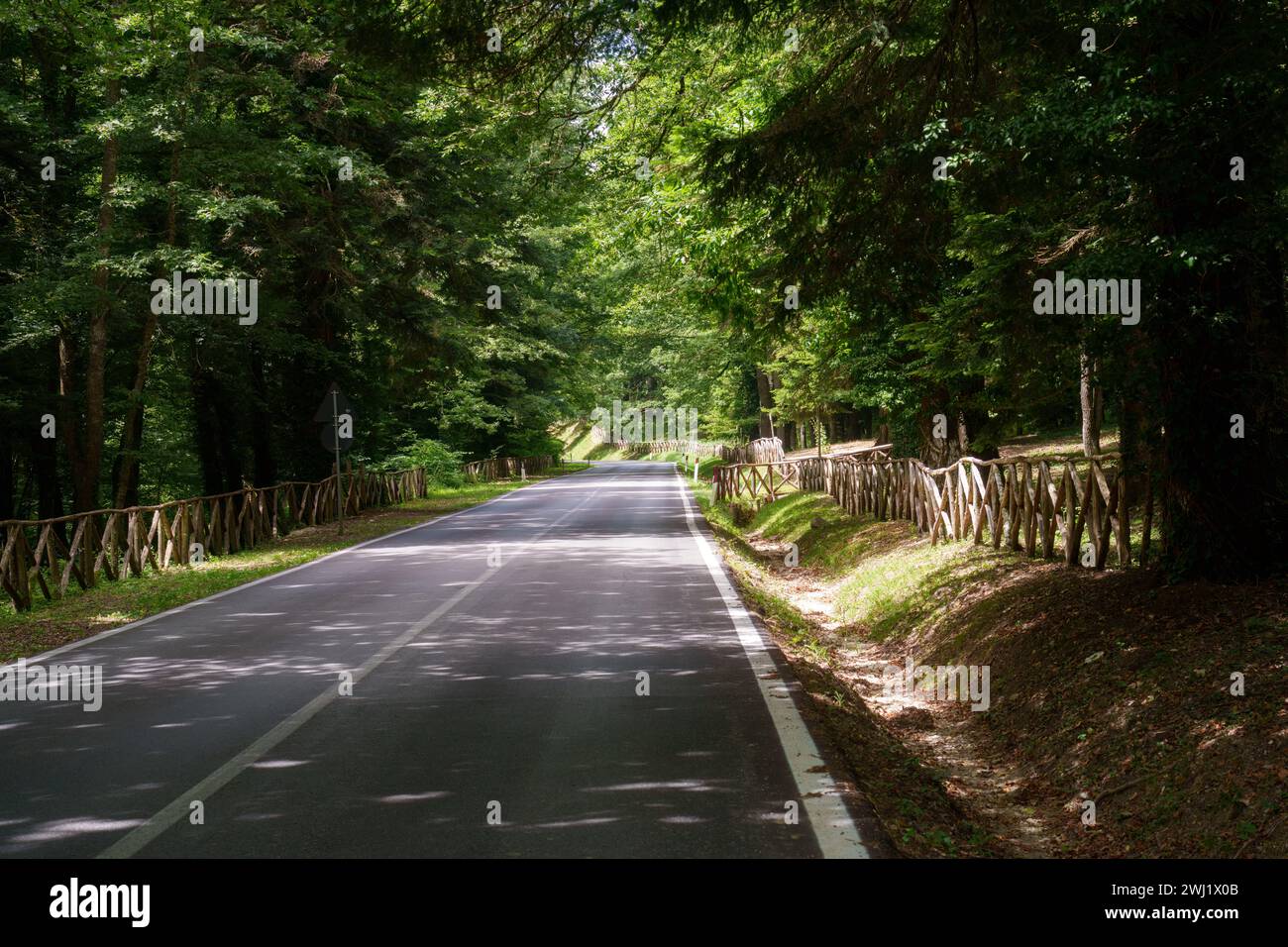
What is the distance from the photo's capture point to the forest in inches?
294

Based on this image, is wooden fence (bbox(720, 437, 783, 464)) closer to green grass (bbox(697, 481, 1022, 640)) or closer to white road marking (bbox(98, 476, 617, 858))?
green grass (bbox(697, 481, 1022, 640))

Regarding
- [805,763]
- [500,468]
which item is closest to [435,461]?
[500,468]

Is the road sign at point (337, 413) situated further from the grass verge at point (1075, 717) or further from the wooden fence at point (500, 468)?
the wooden fence at point (500, 468)

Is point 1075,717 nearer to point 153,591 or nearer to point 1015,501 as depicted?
point 1015,501

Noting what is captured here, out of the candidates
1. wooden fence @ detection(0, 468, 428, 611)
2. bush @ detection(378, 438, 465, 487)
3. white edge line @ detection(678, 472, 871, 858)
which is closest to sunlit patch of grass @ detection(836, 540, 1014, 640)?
white edge line @ detection(678, 472, 871, 858)

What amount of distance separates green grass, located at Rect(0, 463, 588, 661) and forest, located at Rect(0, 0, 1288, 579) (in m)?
4.47

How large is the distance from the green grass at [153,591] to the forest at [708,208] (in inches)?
176

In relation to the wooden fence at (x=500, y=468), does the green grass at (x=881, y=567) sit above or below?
below

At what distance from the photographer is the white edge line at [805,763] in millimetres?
4641

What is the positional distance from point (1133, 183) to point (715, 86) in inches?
335

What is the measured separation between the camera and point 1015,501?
41.1ft

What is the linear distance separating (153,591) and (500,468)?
40684mm

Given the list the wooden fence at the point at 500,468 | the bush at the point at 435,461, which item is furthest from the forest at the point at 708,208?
the wooden fence at the point at 500,468

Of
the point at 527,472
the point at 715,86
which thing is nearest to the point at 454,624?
the point at 715,86
